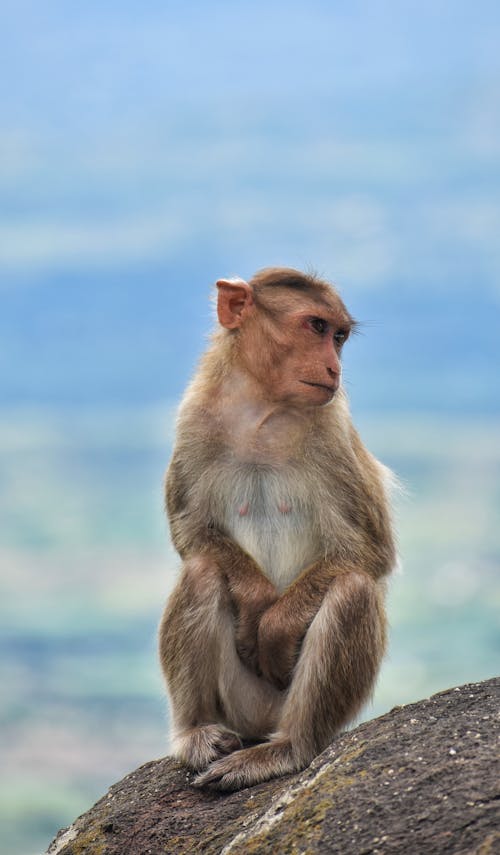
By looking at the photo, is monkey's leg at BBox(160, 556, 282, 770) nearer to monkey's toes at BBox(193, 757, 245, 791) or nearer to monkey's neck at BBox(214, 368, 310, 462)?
monkey's toes at BBox(193, 757, 245, 791)

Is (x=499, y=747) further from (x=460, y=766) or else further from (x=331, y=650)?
(x=331, y=650)

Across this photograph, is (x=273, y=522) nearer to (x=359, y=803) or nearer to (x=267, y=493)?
(x=267, y=493)

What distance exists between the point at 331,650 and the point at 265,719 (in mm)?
928

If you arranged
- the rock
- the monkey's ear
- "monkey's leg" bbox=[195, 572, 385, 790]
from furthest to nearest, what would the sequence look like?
the monkey's ear → "monkey's leg" bbox=[195, 572, 385, 790] → the rock

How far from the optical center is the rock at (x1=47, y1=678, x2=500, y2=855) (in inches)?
277

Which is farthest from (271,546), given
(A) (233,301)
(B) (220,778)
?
(A) (233,301)

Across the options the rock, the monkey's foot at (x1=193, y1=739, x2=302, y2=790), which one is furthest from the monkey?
the rock

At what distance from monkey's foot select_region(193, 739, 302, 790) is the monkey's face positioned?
8.13 ft

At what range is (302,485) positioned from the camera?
9297 millimetres

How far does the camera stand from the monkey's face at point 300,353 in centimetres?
905

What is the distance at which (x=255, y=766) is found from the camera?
8820mm

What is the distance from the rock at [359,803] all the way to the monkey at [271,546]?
0.34 m

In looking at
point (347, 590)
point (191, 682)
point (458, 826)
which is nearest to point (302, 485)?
point (347, 590)

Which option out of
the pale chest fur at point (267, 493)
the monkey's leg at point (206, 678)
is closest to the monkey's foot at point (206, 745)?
the monkey's leg at point (206, 678)
